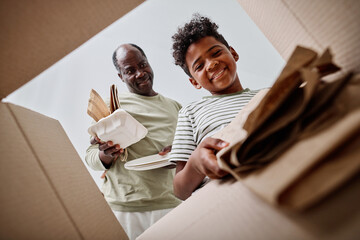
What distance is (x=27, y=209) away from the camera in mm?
288

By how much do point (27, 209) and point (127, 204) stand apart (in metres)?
0.63

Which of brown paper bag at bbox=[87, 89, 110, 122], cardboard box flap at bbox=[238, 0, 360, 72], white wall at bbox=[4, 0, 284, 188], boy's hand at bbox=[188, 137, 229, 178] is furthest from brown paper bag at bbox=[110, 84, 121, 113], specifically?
white wall at bbox=[4, 0, 284, 188]

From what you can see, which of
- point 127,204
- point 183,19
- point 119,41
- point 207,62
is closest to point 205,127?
point 207,62

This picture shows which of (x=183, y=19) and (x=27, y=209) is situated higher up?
(x=183, y=19)

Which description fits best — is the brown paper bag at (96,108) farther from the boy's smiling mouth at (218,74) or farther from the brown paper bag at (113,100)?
the boy's smiling mouth at (218,74)

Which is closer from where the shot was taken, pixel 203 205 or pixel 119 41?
pixel 203 205

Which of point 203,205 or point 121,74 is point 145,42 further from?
point 203,205

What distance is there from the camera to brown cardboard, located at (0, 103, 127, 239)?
28 cm

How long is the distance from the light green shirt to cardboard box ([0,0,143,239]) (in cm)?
49

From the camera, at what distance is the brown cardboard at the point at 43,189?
0.28 m

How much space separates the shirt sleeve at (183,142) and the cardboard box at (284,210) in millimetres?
241

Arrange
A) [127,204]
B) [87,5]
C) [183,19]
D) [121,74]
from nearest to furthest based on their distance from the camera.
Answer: [87,5]
[127,204]
[121,74]
[183,19]

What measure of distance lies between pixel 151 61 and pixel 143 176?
1020mm

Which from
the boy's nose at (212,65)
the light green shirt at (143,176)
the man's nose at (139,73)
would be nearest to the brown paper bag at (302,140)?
the boy's nose at (212,65)
